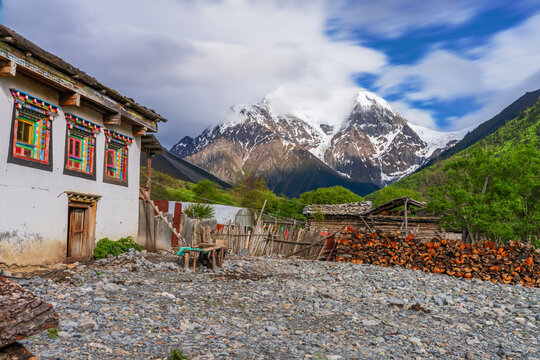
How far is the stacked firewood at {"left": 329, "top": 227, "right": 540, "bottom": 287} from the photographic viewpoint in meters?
14.5

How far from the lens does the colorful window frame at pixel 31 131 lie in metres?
10.4

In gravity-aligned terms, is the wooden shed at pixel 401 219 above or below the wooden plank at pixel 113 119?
below

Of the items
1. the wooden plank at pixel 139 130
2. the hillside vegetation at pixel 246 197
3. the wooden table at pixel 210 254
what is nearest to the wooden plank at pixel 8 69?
the wooden plank at pixel 139 130

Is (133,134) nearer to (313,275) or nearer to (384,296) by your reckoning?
(313,275)

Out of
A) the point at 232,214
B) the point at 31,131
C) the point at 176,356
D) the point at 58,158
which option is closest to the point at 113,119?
the point at 58,158

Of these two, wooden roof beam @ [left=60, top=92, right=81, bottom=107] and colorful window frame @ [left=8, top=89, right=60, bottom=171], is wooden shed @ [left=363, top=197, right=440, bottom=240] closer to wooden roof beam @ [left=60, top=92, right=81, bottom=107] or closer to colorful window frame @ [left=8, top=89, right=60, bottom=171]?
wooden roof beam @ [left=60, top=92, right=81, bottom=107]

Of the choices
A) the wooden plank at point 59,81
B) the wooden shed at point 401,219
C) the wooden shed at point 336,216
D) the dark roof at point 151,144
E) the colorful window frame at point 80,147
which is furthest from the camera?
the wooden shed at point 336,216

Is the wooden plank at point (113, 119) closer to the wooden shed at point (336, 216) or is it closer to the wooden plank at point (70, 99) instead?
the wooden plank at point (70, 99)

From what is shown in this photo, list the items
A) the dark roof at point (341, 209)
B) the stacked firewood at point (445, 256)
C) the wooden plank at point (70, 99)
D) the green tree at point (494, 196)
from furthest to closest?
the dark roof at point (341, 209)
the green tree at point (494, 196)
the stacked firewood at point (445, 256)
the wooden plank at point (70, 99)

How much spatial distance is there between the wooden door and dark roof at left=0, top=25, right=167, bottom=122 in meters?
4.03

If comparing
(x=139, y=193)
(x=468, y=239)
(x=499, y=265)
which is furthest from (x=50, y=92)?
(x=468, y=239)

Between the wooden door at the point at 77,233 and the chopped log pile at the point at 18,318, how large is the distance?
33.9 ft

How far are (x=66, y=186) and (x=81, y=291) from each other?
201 inches

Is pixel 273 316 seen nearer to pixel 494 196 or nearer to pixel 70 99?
pixel 70 99
